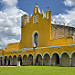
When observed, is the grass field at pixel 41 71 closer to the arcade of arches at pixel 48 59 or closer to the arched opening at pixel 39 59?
the arcade of arches at pixel 48 59

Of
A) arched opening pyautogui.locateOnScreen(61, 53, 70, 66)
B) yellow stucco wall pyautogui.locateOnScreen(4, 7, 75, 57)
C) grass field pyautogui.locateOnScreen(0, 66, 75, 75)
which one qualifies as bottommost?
grass field pyautogui.locateOnScreen(0, 66, 75, 75)

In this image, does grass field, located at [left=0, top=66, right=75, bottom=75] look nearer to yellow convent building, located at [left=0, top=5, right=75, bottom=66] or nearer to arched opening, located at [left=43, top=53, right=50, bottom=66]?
yellow convent building, located at [left=0, top=5, right=75, bottom=66]

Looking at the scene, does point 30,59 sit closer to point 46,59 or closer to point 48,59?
point 46,59

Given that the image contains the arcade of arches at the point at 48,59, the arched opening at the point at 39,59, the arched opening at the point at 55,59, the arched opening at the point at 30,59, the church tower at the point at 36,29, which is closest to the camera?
the arcade of arches at the point at 48,59

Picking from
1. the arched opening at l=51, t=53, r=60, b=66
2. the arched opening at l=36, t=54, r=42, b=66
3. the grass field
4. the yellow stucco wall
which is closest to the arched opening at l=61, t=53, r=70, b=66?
the yellow stucco wall

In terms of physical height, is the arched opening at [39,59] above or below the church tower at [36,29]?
below

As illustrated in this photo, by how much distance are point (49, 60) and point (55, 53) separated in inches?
79.9

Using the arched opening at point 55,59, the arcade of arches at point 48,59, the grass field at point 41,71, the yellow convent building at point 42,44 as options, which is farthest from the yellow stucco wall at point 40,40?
the grass field at point 41,71

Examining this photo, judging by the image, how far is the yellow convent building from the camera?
25000 mm

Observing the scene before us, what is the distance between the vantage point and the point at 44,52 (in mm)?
27859

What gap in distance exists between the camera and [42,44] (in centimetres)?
3066

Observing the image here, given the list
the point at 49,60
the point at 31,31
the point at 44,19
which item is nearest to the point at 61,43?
the point at 49,60

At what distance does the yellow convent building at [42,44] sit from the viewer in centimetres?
2500

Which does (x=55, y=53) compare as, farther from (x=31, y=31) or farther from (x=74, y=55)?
(x=31, y=31)
